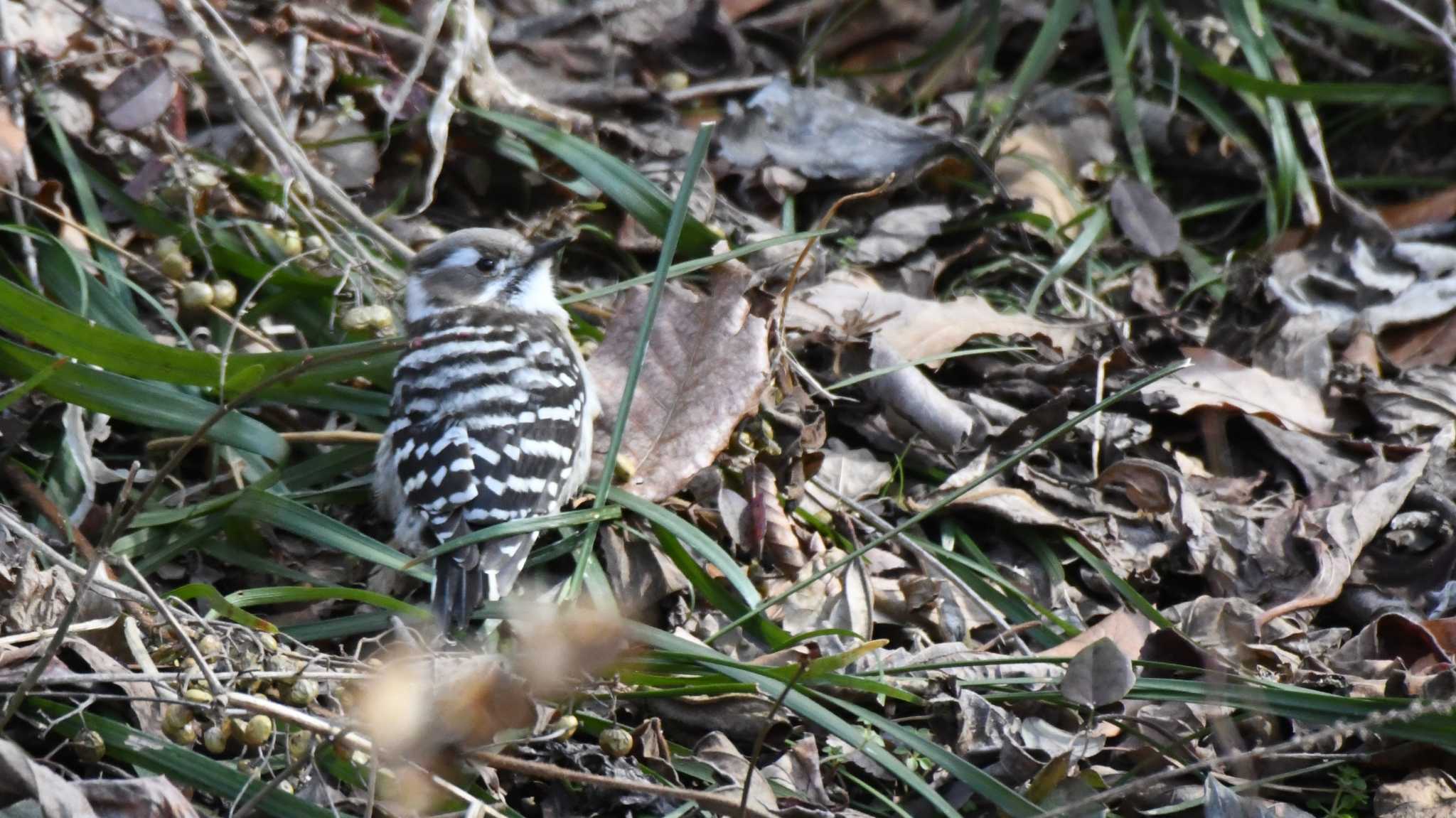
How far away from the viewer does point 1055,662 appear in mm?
3557

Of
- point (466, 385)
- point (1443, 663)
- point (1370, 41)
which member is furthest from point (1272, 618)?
point (1370, 41)

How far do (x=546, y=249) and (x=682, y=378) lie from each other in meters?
0.70

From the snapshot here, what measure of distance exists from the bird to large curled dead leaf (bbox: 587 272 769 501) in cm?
15

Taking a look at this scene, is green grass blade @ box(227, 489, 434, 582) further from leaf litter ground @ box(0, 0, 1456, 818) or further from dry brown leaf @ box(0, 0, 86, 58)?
dry brown leaf @ box(0, 0, 86, 58)

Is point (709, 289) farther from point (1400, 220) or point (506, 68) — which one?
point (1400, 220)

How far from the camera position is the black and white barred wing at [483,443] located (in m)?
3.82

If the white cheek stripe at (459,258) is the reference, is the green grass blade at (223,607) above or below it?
below

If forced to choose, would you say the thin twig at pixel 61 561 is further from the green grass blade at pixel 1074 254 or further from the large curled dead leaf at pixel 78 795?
the green grass blade at pixel 1074 254

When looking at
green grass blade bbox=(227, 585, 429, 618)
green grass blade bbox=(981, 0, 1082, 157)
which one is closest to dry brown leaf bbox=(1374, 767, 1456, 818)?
green grass blade bbox=(227, 585, 429, 618)

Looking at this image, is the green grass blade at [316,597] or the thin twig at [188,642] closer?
the thin twig at [188,642]

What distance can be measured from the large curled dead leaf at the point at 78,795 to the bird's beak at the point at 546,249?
86.4 inches

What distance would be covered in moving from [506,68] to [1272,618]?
361 cm

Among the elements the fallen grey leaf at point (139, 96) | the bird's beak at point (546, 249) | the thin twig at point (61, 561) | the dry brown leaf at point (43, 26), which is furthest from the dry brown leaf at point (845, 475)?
the dry brown leaf at point (43, 26)

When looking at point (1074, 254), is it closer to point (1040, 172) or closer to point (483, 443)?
point (1040, 172)
